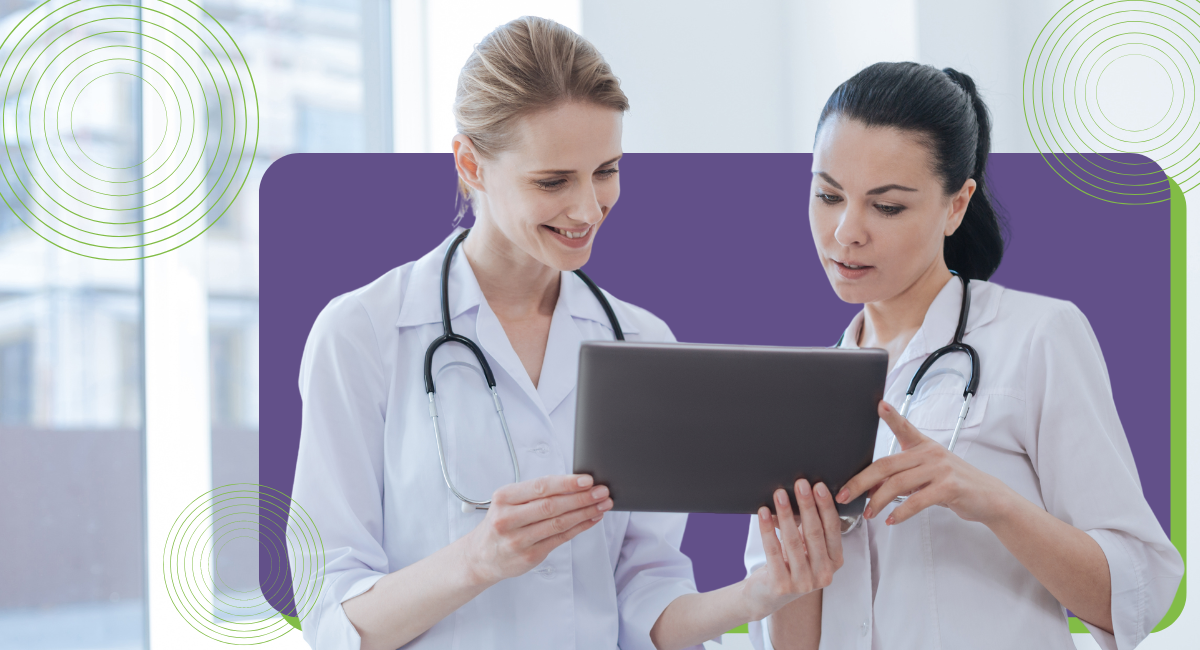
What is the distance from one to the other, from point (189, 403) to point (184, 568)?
1.58 feet

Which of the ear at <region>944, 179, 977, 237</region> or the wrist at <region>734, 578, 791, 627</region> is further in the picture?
the ear at <region>944, 179, 977, 237</region>

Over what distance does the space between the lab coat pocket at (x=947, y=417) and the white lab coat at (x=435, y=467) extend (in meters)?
0.43

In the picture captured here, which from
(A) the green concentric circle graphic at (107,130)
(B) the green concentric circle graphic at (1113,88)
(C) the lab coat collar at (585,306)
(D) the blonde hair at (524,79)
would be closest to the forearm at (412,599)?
(C) the lab coat collar at (585,306)

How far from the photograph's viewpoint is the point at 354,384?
131 centimetres

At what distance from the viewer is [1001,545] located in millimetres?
1259

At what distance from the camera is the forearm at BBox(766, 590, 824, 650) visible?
1348mm

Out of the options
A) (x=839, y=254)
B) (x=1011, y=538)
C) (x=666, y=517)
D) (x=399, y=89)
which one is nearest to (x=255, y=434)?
(x=399, y=89)

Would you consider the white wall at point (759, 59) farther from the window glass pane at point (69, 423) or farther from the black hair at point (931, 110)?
the window glass pane at point (69, 423)

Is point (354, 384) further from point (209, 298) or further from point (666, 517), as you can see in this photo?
point (209, 298)

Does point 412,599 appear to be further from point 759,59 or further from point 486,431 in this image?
point 759,59

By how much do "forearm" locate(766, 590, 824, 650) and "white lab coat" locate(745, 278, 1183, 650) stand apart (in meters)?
0.04

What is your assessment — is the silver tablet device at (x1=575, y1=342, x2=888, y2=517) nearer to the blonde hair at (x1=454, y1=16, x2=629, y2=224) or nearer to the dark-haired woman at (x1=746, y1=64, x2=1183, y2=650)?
the dark-haired woman at (x1=746, y1=64, x2=1183, y2=650)

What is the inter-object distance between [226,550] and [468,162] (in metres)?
1.65

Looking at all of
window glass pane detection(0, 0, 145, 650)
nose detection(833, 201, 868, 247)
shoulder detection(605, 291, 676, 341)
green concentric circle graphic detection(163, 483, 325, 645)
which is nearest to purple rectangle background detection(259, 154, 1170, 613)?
green concentric circle graphic detection(163, 483, 325, 645)
